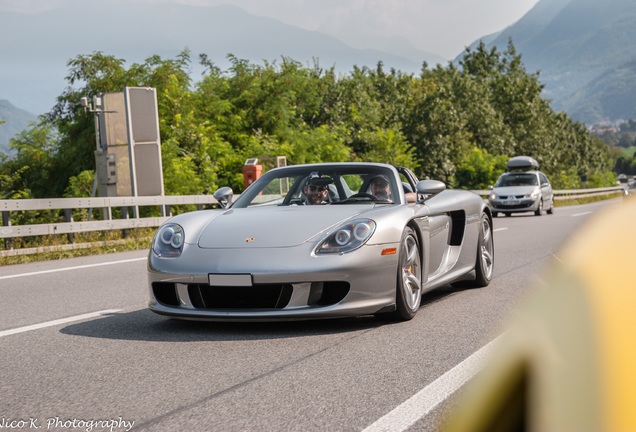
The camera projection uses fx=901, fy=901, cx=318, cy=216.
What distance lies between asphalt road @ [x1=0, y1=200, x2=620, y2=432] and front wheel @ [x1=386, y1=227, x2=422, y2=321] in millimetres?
109

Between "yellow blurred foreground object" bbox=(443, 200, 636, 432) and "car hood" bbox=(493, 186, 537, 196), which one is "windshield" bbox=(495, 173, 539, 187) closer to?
"car hood" bbox=(493, 186, 537, 196)

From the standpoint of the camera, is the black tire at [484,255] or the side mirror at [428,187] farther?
the black tire at [484,255]

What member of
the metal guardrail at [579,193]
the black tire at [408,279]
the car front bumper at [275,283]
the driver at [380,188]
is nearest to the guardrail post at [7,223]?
the driver at [380,188]

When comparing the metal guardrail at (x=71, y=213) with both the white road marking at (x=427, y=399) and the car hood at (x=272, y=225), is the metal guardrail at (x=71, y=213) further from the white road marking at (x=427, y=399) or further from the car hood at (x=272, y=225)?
the white road marking at (x=427, y=399)

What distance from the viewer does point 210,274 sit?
605cm

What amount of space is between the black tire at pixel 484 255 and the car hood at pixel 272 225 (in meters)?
2.04

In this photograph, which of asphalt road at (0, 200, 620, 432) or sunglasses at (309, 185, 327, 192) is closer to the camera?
asphalt road at (0, 200, 620, 432)

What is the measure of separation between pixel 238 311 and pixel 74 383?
1543mm

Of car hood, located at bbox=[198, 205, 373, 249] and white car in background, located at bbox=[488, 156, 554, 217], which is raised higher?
car hood, located at bbox=[198, 205, 373, 249]

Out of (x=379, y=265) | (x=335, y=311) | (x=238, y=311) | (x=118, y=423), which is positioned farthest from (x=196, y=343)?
(x=118, y=423)

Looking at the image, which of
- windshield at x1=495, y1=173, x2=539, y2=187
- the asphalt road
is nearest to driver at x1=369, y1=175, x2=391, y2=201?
the asphalt road

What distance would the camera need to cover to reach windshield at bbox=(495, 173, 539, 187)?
99.2 ft

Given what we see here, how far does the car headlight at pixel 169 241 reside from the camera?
648 cm

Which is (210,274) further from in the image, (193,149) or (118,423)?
(193,149)
